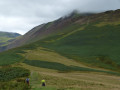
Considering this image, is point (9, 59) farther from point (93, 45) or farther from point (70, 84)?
point (93, 45)

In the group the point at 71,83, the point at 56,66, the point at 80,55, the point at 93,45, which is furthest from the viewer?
the point at 93,45

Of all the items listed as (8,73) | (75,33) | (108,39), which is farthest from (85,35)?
(8,73)

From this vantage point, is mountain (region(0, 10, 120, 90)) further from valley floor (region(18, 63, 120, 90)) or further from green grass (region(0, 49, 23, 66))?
valley floor (region(18, 63, 120, 90))

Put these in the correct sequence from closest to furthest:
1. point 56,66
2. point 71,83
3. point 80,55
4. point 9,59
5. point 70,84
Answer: point 70,84, point 71,83, point 56,66, point 9,59, point 80,55

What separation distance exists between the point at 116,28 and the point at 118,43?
3134cm

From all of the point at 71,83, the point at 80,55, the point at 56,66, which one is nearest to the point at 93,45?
the point at 80,55

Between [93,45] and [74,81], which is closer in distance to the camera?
[74,81]

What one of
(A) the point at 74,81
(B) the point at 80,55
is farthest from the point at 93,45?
(A) the point at 74,81

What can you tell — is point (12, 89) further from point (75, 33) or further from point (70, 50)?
point (75, 33)

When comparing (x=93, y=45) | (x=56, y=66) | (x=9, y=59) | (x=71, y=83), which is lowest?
(x=71, y=83)

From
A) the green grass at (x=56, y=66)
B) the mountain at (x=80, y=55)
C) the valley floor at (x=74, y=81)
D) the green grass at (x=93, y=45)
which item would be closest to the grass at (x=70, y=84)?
the valley floor at (x=74, y=81)

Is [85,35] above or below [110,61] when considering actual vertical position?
above

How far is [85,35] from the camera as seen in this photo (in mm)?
143125

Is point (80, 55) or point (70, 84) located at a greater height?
point (80, 55)
